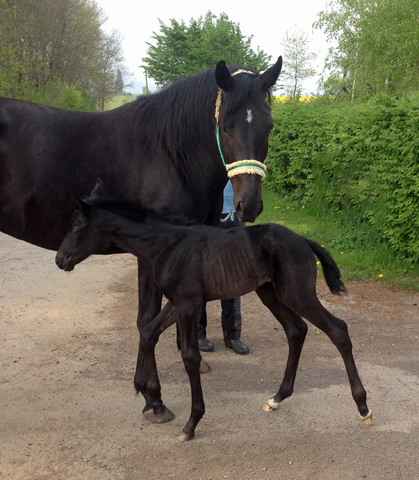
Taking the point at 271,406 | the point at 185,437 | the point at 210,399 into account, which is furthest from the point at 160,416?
the point at 271,406

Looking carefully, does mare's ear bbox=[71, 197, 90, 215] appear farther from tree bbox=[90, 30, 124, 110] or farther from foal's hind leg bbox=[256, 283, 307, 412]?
tree bbox=[90, 30, 124, 110]

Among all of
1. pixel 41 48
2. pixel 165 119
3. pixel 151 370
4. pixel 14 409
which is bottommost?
pixel 14 409

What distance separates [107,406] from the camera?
340 centimetres

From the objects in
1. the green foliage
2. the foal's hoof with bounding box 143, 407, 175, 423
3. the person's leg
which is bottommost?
the foal's hoof with bounding box 143, 407, 175, 423

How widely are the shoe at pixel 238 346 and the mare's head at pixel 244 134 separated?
6.17ft

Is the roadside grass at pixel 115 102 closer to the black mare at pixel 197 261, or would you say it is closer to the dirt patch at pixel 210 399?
the dirt patch at pixel 210 399

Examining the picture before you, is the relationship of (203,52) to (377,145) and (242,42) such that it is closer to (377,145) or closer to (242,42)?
(242,42)

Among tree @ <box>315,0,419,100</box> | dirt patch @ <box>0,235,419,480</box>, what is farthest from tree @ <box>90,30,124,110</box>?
dirt patch @ <box>0,235,419,480</box>

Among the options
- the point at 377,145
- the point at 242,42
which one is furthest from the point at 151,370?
the point at 242,42

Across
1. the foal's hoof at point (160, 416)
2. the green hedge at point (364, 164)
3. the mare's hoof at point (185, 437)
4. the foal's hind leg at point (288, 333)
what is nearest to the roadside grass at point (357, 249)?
the green hedge at point (364, 164)

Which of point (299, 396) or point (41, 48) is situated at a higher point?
point (41, 48)

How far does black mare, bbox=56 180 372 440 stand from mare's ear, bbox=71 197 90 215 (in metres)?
0.01

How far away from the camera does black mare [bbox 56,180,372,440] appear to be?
2996mm

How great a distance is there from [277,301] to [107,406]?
4.67 ft
